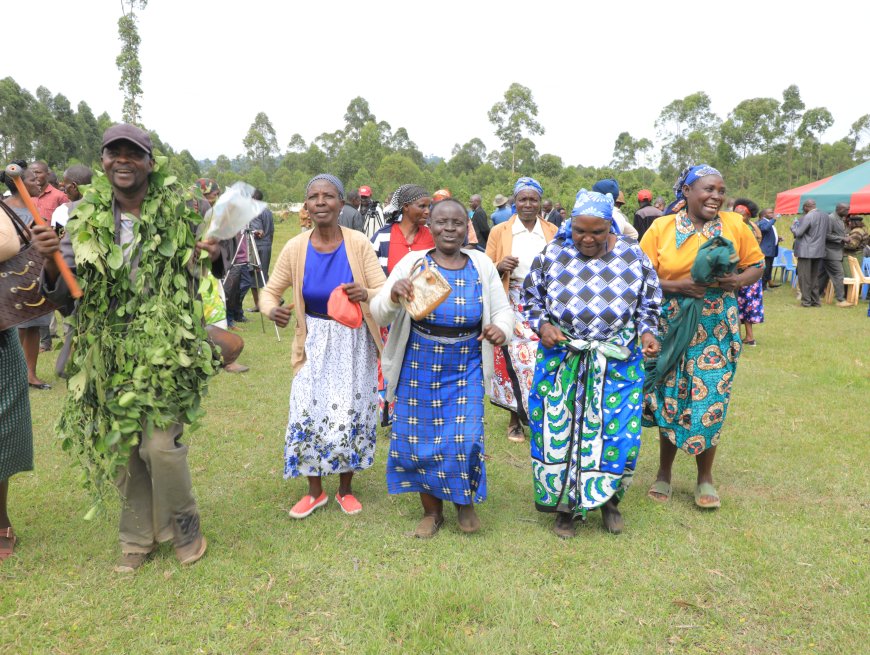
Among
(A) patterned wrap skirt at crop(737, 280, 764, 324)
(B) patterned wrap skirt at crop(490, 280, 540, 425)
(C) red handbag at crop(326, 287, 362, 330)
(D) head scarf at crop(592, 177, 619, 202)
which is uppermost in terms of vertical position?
(D) head scarf at crop(592, 177, 619, 202)

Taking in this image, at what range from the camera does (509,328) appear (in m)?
3.74

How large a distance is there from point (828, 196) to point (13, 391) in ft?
66.3

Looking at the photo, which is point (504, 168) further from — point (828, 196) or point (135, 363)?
point (135, 363)

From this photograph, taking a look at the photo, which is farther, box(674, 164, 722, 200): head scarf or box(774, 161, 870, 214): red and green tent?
box(774, 161, 870, 214): red and green tent

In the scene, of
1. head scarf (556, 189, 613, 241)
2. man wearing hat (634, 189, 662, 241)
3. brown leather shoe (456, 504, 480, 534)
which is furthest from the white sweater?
man wearing hat (634, 189, 662, 241)

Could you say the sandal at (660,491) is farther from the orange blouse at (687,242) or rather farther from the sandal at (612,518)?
the orange blouse at (687,242)

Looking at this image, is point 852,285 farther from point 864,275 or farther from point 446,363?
point 446,363

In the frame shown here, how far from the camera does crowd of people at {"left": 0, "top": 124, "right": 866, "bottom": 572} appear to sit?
345 centimetres

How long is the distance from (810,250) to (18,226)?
1454 cm

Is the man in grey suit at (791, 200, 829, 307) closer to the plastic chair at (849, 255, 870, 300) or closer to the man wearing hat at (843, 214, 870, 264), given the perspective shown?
the man wearing hat at (843, 214, 870, 264)

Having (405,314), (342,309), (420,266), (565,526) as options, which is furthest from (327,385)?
(565,526)

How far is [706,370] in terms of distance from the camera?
418 centimetres

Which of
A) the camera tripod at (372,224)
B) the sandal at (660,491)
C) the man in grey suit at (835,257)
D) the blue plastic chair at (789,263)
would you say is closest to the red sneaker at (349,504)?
the sandal at (660,491)

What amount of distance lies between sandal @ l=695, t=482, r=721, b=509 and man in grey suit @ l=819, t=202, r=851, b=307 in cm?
1156
